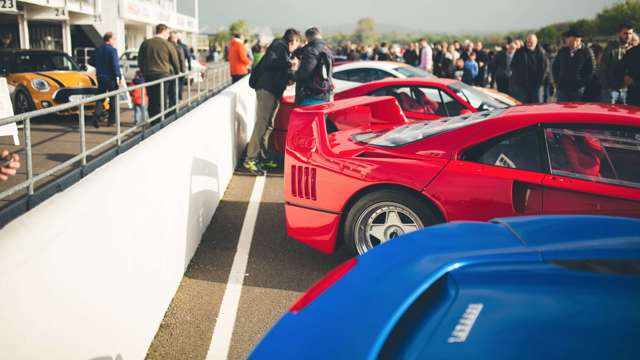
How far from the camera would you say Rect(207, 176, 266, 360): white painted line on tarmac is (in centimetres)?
389

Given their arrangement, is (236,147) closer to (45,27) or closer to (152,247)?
(152,247)

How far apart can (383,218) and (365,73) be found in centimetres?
894

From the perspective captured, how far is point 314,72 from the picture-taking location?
28.7 feet

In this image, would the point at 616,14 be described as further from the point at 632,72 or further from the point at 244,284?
the point at 244,284

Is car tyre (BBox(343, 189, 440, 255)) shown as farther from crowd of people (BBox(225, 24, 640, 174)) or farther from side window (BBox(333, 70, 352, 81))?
side window (BBox(333, 70, 352, 81))

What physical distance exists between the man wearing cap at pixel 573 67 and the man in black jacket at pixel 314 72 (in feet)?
15.8

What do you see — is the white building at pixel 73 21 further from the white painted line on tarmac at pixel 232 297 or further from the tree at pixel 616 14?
the tree at pixel 616 14

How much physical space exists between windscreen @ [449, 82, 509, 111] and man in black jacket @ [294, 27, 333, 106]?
1.84 m

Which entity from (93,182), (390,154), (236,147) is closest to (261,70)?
(236,147)

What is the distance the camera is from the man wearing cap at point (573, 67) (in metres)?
11.3

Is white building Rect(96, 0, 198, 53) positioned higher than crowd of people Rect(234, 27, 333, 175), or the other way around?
white building Rect(96, 0, 198, 53)

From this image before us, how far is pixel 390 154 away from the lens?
16.2ft

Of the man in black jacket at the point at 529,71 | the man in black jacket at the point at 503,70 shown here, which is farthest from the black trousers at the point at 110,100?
the man in black jacket at the point at 503,70

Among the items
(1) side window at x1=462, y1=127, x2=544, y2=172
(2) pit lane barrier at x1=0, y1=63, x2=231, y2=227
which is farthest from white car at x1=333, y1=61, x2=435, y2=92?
(1) side window at x1=462, y1=127, x2=544, y2=172
